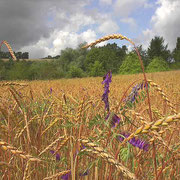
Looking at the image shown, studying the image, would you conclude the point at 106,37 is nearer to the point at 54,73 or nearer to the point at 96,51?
the point at 54,73

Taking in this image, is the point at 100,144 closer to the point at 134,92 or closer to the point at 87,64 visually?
the point at 134,92

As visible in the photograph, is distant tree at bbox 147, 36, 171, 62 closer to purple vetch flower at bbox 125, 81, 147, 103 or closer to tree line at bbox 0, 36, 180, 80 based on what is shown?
tree line at bbox 0, 36, 180, 80

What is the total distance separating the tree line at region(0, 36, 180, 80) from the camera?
22094 mm

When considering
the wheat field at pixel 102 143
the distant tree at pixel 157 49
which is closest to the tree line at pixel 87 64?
the distant tree at pixel 157 49

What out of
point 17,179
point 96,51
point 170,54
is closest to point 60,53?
point 96,51

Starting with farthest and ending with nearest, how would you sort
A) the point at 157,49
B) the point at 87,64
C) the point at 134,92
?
the point at 157,49 < the point at 87,64 < the point at 134,92

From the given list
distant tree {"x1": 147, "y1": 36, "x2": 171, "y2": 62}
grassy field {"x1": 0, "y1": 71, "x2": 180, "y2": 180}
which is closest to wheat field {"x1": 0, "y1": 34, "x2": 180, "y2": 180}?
grassy field {"x1": 0, "y1": 71, "x2": 180, "y2": 180}

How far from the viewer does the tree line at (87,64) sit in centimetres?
2209

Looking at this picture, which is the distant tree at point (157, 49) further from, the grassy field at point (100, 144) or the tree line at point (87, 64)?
the grassy field at point (100, 144)

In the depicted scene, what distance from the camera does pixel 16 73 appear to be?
21.2m

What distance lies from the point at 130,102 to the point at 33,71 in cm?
2287

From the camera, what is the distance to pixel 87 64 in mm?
35906

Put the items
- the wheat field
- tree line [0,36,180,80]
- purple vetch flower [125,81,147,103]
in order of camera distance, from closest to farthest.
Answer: the wheat field → purple vetch flower [125,81,147,103] → tree line [0,36,180,80]

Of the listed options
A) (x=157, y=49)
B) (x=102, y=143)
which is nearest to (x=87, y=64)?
(x=157, y=49)
